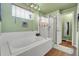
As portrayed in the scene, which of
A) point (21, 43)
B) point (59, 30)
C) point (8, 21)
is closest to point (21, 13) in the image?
point (8, 21)

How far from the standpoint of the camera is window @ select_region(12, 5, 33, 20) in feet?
4.40

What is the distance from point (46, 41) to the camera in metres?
1.84

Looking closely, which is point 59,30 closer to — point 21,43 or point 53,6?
point 53,6

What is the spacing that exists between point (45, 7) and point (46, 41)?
793mm

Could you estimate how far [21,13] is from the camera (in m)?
1.42

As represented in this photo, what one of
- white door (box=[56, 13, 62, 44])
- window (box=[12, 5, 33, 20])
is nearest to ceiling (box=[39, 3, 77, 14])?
window (box=[12, 5, 33, 20])

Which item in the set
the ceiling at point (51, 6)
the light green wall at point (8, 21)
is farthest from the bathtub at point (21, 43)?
the ceiling at point (51, 6)

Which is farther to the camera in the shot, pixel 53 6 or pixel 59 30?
pixel 59 30

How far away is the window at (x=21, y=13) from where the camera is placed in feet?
4.40

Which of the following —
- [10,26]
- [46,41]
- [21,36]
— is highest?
[10,26]

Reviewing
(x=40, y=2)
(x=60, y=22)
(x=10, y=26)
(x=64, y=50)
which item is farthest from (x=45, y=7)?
(x=64, y=50)

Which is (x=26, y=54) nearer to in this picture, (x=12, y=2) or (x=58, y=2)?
(x=12, y=2)

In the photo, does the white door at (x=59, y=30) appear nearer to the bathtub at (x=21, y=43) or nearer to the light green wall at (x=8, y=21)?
the bathtub at (x=21, y=43)

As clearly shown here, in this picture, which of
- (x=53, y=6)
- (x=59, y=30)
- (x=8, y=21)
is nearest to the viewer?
(x=8, y=21)
